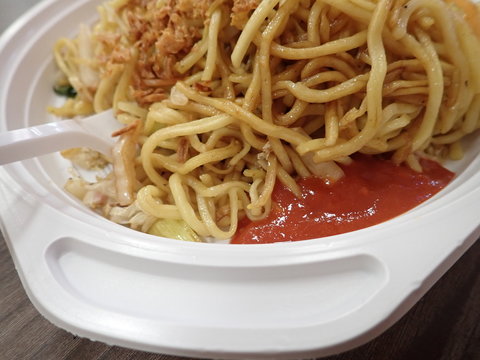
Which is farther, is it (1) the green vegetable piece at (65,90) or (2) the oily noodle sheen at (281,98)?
(1) the green vegetable piece at (65,90)

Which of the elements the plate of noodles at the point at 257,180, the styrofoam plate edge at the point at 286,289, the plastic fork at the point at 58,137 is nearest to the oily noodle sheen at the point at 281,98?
the plate of noodles at the point at 257,180

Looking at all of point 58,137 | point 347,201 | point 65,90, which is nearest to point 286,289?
point 347,201

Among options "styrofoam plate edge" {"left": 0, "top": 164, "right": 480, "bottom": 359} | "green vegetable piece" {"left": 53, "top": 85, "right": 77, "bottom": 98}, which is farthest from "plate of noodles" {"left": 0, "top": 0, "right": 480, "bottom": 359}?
"green vegetable piece" {"left": 53, "top": 85, "right": 77, "bottom": 98}

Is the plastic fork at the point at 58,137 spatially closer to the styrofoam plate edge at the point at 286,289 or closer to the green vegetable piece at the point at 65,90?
the styrofoam plate edge at the point at 286,289

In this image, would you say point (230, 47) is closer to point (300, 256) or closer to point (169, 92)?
point (169, 92)

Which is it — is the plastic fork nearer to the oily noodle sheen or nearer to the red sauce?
the oily noodle sheen

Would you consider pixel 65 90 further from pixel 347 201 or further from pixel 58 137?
pixel 347 201
